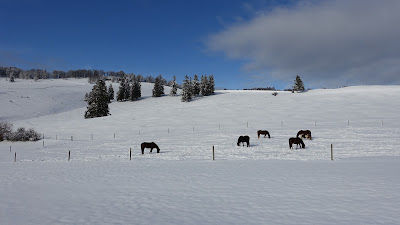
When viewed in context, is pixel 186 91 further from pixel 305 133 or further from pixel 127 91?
pixel 305 133

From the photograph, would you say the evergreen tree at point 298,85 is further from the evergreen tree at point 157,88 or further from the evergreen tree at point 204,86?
the evergreen tree at point 157,88

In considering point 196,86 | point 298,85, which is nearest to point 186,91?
point 196,86

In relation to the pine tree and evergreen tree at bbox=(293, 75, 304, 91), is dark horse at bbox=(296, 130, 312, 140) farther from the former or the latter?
the pine tree

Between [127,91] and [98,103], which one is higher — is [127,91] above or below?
above

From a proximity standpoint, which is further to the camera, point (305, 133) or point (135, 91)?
point (135, 91)

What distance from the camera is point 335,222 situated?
637 centimetres

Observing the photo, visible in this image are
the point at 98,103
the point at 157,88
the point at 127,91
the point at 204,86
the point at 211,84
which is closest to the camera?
the point at 98,103

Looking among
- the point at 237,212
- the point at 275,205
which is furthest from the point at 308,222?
the point at 237,212

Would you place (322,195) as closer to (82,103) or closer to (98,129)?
(98,129)

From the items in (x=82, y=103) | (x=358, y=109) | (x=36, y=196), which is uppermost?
(x=82, y=103)

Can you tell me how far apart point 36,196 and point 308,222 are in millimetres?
11011

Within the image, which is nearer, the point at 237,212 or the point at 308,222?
the point at 308,222

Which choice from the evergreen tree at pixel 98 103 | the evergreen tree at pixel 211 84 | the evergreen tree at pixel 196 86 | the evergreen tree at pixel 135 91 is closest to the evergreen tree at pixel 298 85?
the evergreen tree at pixel 211 84

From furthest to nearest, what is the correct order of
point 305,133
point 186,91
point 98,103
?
1. point 186,91
2. point 98,103
3. point 305,133
